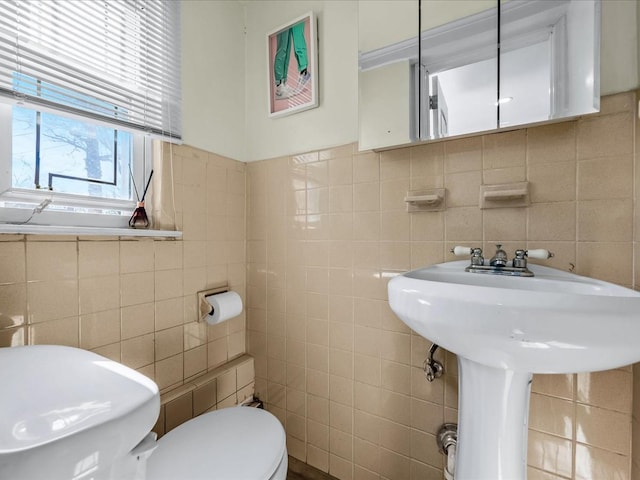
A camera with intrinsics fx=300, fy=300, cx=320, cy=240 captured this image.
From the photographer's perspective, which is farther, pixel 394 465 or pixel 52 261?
pixel 394 465

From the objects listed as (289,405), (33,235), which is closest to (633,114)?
(289,405)

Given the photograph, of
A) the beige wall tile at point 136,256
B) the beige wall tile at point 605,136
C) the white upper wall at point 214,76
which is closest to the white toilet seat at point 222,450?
the beige wall tile at point 136,256

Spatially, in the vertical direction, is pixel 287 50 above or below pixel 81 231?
above

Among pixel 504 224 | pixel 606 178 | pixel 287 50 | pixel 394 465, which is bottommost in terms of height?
pixel 394 465

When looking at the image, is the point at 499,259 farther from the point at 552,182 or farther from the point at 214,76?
the point at 214,76

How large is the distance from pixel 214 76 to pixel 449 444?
5.73 ft

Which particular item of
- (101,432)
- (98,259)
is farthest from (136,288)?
(101,432)

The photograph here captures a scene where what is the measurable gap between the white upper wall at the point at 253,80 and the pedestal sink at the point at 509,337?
82 centimetres

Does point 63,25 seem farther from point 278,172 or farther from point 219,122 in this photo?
point 278,172

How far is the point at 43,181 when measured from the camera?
3.20 ft

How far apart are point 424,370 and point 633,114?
95 cm

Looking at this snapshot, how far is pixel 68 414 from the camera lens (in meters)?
0.52

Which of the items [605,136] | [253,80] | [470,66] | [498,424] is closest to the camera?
[498,424]

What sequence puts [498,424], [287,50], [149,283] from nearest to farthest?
[498,424]
[149,283]
[287,50]
